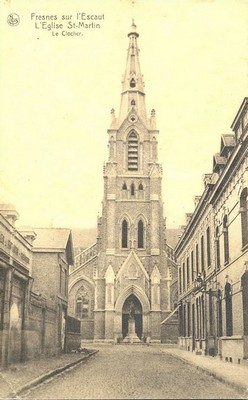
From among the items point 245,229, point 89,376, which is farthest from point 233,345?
point 89,376

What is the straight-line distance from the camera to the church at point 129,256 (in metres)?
49.4

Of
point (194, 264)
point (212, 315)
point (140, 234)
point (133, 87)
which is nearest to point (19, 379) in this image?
point (212, 315)

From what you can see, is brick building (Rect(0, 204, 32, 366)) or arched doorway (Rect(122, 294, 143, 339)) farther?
arched doorway (Rect(122, 294, 143, 339))

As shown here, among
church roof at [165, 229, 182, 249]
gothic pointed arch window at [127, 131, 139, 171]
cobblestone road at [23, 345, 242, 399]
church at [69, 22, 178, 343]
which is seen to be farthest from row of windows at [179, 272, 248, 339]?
church roof at [165, 229, 182, 249]

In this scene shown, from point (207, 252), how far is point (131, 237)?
25.8m

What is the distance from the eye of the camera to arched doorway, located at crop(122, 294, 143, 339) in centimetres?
5016

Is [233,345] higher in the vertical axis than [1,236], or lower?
lower

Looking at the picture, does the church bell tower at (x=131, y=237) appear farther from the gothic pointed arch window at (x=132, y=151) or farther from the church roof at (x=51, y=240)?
the church roof at (x=51, y=240)

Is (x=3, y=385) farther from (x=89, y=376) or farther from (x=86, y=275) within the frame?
(x=86, y=275)

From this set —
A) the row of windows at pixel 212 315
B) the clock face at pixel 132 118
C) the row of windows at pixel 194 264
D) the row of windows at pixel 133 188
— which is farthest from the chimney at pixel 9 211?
the clock face at pixel 132 118

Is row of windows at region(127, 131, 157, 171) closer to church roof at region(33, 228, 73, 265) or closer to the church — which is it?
the church

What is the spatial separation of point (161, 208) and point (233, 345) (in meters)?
33.9

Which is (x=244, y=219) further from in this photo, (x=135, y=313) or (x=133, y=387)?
(x=135, y=313)

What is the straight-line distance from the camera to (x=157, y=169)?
177 feet
